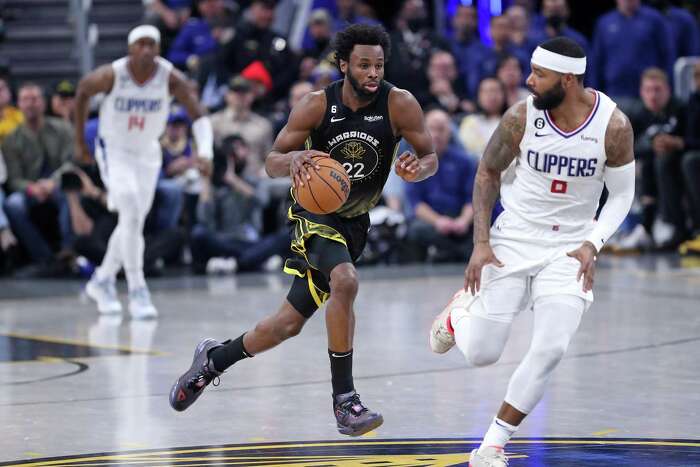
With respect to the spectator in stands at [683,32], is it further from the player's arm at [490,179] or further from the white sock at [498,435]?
the white sock at [498,435]

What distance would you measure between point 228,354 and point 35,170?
848cm

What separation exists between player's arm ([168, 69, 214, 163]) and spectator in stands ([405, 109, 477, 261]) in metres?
3.74

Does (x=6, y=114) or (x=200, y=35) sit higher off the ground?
(x=200, y=35)

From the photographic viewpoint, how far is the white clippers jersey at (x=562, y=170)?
642 cm

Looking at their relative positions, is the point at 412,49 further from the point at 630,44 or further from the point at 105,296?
the point at 105,296

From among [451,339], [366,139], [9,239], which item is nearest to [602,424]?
[451,339]

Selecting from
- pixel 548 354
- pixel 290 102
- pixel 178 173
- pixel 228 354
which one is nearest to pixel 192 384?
pixel 228 354

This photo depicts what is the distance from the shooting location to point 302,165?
6.79 metres

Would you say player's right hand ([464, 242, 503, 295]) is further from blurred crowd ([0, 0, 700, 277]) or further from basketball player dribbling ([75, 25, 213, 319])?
blurred crowd ([0, 0, 700, 277])

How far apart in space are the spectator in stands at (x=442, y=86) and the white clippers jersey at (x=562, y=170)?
10.3m

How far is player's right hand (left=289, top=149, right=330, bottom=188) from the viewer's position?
6.74 metres

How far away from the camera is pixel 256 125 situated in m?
15.8

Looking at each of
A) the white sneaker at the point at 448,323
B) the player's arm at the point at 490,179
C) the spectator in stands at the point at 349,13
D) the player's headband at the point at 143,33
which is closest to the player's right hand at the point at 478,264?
the player's arm at the point at 490,179

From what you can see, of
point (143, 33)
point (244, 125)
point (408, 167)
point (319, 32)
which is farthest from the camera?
point (319, 32)
